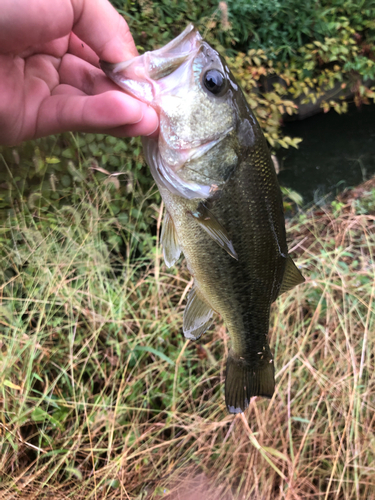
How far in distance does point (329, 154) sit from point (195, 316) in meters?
4.89

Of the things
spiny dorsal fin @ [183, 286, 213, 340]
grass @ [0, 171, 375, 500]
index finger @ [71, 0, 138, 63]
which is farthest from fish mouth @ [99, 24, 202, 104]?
grass @ [0, 171, 375, 500]

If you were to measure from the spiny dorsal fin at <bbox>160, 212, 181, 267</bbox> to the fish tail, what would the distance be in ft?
1.59

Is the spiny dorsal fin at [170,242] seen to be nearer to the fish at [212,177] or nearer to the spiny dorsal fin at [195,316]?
the fish at [212,177]

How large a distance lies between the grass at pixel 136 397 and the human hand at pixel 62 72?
0.87 meters

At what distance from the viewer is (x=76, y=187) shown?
197cm

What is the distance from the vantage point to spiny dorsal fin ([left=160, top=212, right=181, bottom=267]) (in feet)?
3.54

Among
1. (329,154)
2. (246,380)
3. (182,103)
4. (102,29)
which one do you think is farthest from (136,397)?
(329,154)

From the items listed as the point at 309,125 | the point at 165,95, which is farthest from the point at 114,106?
the point at 309,125

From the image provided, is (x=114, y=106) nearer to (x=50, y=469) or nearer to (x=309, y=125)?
(x=50, y=469)

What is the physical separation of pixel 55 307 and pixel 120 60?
1394mm

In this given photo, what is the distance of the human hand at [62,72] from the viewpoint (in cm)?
81

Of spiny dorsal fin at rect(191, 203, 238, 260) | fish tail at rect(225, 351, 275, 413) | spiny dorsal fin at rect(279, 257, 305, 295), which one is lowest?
fish tail at rect(225, 351, 275, 413)

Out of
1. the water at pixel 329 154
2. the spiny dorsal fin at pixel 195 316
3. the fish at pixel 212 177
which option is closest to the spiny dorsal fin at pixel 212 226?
the fish at pixel 212 177

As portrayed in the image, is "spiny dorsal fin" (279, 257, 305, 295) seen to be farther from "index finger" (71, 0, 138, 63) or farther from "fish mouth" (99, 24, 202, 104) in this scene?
"index finger" (71, 0, 138, 63)
